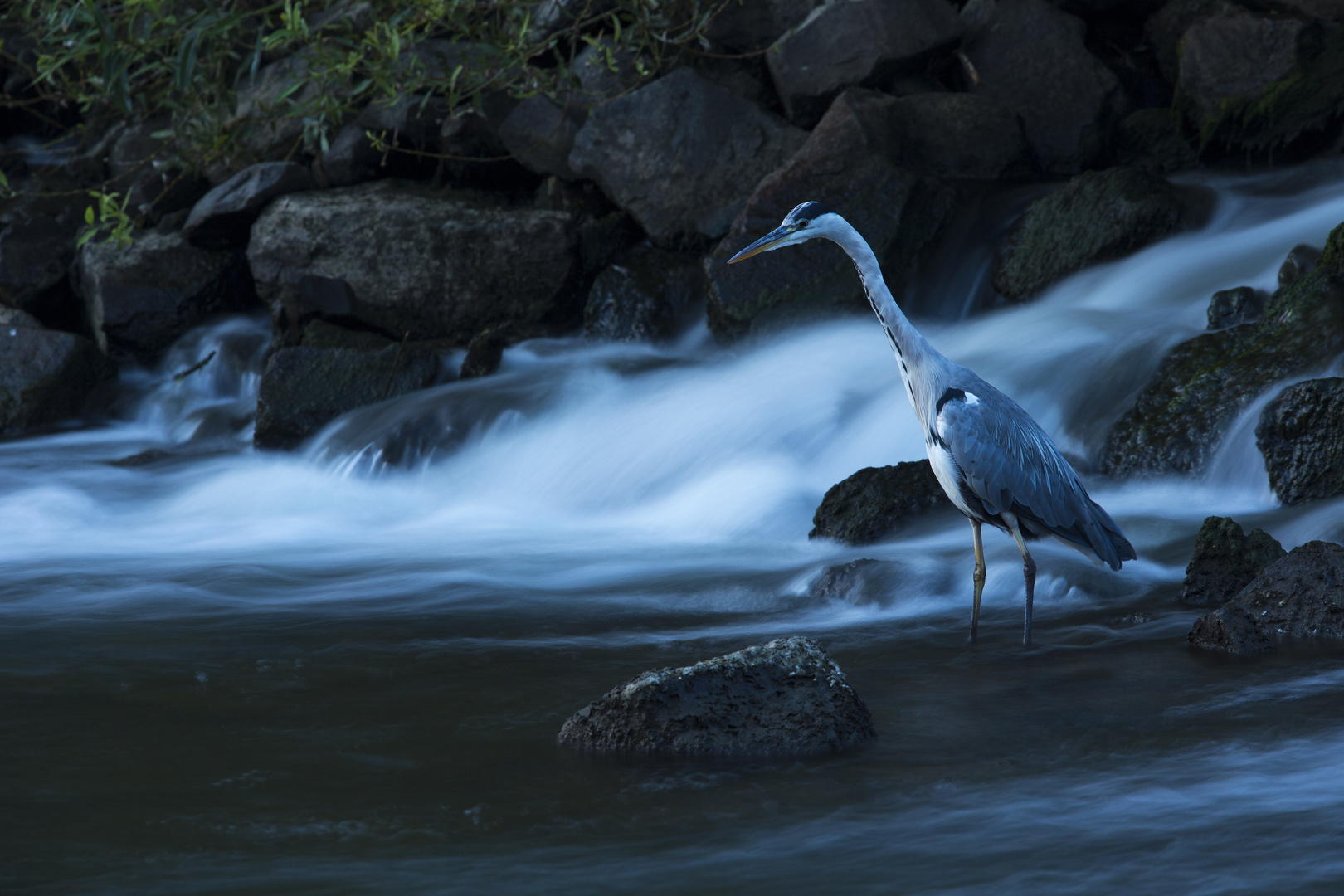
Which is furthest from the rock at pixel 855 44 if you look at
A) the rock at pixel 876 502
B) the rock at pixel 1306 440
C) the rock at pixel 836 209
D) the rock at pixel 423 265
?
the rock at pixel 1306 440

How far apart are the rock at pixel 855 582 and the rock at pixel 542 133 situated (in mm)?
5551

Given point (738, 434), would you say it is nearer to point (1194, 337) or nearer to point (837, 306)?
point (837, 306)

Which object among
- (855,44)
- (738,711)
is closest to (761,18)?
(855,44)

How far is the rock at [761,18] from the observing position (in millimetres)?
9523

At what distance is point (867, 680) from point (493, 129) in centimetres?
711

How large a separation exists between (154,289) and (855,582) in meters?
7.09

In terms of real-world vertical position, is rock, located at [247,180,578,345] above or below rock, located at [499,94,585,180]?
below

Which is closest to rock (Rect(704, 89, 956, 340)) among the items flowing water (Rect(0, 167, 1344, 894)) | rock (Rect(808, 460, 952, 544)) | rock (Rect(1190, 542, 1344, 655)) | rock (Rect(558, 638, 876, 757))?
flowing water (Rect(0, 167, 1344, 894))

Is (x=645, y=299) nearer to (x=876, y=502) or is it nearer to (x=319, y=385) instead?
(x=319, y=385)

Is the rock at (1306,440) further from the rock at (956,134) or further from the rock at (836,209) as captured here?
the rock at (956,134)

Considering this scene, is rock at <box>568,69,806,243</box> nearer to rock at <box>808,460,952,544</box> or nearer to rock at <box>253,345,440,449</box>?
rock at <box>253,345,440,449</box>

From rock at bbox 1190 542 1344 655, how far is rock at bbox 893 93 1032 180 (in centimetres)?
500

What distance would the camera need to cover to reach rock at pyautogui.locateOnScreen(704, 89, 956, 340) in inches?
310

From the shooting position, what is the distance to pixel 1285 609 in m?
3.65
